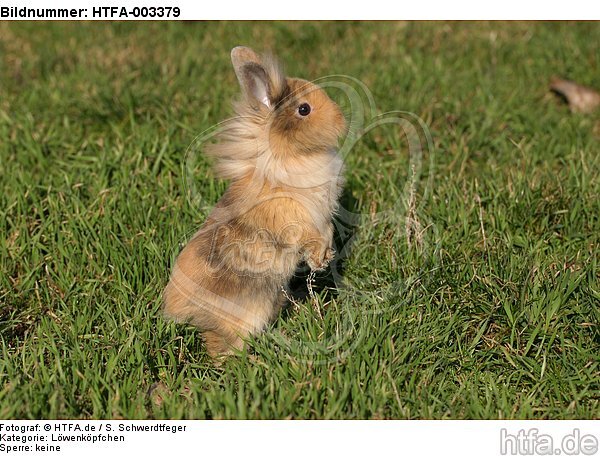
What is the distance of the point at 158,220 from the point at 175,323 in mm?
1045

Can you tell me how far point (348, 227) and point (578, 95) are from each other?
281 centimetres

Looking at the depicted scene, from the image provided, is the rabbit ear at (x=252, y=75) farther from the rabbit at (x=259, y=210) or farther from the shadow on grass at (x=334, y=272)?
the shadow on grass at (x=334, y=272)

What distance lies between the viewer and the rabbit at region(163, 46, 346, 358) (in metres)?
3.81

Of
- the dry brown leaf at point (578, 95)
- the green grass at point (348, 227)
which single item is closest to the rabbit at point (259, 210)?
the green grass at point (348, 227)

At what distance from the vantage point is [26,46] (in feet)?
23.1

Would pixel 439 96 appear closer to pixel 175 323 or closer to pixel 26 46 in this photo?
pixel 175 323

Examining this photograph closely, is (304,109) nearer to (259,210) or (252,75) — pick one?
(252,75)

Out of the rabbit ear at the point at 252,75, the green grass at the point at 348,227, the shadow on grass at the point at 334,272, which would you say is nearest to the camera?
the green grass at the point at 348,227

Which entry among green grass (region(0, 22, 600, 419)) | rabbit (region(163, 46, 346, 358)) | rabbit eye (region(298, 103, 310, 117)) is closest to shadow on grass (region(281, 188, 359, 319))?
green grass (region(0, 22, 600, 419))

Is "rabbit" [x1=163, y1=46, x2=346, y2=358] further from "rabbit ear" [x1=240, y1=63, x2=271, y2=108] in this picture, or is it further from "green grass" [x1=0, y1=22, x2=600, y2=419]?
"green grass" [x1=0, y1=22, x2=600, y2=419]

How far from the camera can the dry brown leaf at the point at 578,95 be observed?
6340 millimetres
